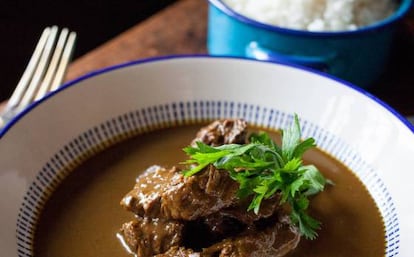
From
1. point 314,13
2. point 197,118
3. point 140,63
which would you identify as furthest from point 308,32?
point 140,63

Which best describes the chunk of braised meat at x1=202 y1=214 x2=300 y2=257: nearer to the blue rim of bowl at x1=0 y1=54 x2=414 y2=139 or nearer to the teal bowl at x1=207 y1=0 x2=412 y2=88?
the blue rim of bowl at x1=0 y1=54 x2=414 y2=139

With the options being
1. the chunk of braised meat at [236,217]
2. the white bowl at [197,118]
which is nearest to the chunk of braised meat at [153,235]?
the chunk of braised meat at [236,217]

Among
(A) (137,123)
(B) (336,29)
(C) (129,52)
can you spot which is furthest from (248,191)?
(C) (129,52)

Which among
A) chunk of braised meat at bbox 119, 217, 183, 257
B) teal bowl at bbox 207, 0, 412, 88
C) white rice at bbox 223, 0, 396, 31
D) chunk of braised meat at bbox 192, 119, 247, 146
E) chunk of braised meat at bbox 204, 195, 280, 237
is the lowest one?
chunk of braised meat at bbox 119, 217, 183, 257

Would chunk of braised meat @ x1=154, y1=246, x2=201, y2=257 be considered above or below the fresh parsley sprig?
below

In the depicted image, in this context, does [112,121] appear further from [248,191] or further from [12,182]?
[248,191]

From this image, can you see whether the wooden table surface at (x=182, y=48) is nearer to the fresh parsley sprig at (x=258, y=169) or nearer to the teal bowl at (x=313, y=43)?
the teal bowl at (x=313, y=43)

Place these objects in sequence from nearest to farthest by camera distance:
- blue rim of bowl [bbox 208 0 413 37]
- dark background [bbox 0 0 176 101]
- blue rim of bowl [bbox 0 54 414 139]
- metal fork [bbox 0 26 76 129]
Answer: blue rim of bowl [bbox 0 54 414 139]
metal fork [bbox 0 26 76 129]
blue rim of bowl [bbox 208 0 413 37]
dark background [bbox 0 0 176 101]

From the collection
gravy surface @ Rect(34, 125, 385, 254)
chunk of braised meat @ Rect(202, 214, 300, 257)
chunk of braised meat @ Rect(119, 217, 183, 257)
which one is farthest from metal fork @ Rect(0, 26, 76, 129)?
chunk of braised meat @ Rect(202, 214, 300, 257)
